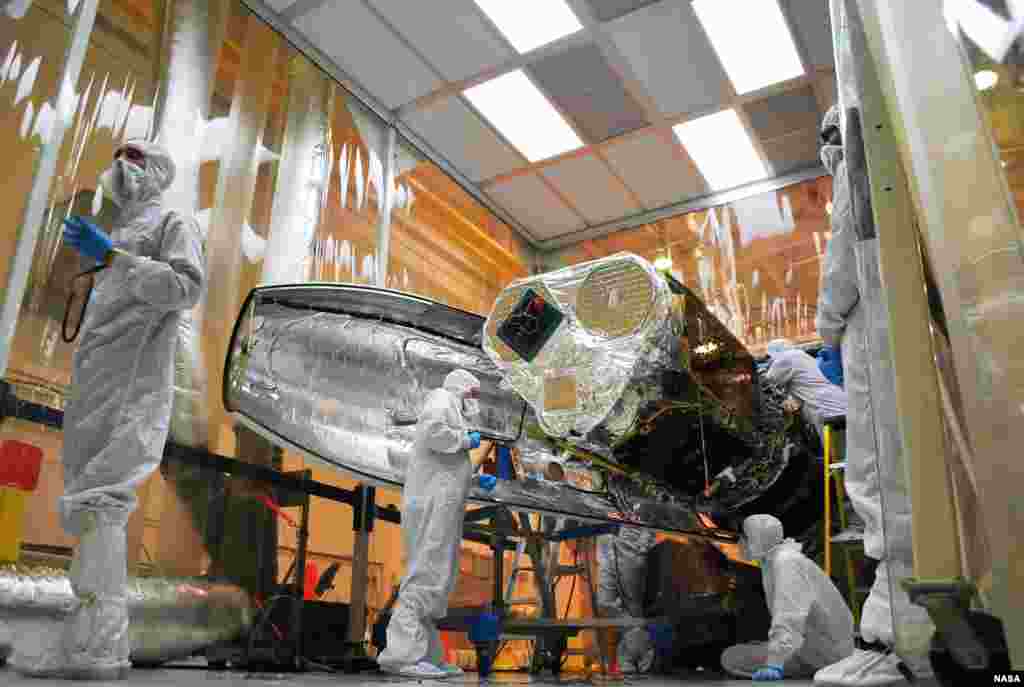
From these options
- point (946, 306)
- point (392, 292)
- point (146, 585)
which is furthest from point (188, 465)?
point (946, 306)

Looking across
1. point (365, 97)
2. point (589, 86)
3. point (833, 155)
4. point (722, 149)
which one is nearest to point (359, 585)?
point (833, 155)

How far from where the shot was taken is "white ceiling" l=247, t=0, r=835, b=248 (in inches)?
192

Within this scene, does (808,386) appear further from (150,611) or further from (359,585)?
(150,611)

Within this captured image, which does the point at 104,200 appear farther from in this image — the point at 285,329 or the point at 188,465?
the point at 188,465

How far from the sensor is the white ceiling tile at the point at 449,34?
15.8ft

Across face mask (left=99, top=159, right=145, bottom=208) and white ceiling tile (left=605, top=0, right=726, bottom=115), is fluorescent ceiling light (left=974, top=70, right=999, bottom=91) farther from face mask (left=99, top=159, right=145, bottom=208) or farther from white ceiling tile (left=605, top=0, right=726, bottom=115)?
white ceiling tile (left=605, top=0, right=726, bottom=115)

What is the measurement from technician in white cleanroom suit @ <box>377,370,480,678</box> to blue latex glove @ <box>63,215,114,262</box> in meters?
1.49

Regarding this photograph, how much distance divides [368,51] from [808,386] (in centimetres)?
382

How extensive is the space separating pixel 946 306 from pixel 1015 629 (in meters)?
0.37

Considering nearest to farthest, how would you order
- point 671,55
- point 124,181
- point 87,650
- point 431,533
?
point 87,650 < point 124,181 < point 431,533 < point 671,55

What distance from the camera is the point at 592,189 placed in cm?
664

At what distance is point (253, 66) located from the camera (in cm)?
459

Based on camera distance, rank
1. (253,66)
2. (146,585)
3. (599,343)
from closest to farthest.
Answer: (599,343) → (146,585) → (253,66)

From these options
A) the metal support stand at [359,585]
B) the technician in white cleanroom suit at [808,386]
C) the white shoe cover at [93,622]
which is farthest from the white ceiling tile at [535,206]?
the white shoe cover at [93,622]
